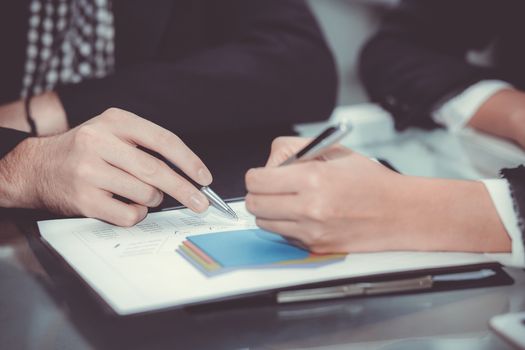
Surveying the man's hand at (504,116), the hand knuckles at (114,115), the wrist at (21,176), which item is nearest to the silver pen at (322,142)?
the hand knuckles at (114,115)

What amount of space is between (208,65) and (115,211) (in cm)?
50

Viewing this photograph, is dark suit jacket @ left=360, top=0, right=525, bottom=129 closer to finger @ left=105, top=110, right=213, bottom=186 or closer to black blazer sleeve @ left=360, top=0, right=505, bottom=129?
black blazer sleeve @ left=360, top=0, right=505, bottom=129

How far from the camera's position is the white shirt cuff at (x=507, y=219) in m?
0.56

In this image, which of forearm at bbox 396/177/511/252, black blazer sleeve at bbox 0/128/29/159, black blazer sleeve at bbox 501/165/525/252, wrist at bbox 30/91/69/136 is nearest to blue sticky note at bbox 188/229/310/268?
forearm at bbox 396/177/511/252

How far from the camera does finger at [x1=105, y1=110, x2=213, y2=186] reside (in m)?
0.62

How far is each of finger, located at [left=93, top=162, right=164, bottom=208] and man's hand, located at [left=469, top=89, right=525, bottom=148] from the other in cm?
63

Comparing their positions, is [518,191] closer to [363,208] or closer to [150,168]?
[363,208]

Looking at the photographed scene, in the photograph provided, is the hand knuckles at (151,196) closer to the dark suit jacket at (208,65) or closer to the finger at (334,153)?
the finger at (334,153)

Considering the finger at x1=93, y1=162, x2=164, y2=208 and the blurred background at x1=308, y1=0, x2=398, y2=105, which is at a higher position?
the blurred background at x1=308, y1=0, x2=398, y2=105

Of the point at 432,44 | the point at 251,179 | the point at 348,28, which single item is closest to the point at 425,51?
the point at 432,44

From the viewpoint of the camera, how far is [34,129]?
98 cm

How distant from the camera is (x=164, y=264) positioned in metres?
0.53

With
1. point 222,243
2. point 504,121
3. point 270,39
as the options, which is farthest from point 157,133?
point 504,121

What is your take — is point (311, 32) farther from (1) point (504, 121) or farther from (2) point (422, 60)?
(1) point (504, 121)
